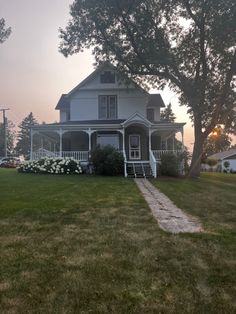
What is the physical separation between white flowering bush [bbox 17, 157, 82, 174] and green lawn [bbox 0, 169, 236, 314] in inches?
517

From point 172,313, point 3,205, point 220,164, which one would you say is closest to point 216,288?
point 172,313

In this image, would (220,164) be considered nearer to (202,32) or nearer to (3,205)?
(202,32)

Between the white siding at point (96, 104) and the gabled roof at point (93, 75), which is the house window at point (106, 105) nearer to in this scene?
the white siding at point (96, 104)

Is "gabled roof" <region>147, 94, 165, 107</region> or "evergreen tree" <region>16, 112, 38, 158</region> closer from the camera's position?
"gabled roof" <region>147, 94, 165, 107</region>

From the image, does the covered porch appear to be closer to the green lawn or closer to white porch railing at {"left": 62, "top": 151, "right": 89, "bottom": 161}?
white porch railing at {"left": 62, "top": 151, "right": 89, "bottom": 161}

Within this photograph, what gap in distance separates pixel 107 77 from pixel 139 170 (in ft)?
27.7

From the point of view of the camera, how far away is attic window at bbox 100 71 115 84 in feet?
88.2

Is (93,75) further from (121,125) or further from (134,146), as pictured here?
(134,146)

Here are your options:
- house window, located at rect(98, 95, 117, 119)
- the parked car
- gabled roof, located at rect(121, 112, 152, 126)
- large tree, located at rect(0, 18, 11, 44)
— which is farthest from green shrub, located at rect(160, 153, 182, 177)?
the parked car

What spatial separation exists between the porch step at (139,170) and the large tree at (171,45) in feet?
9.81

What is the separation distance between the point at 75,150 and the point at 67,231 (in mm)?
20119

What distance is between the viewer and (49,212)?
875 centimetres

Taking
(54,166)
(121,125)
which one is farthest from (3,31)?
(121,125)

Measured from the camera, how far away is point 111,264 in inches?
197
